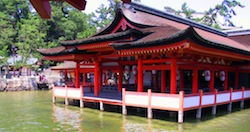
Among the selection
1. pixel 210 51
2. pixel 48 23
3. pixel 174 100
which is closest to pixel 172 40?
pixel 210 51

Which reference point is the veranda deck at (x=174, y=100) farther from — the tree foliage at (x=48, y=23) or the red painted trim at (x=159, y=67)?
the tree foliage at (x=48, y=23)

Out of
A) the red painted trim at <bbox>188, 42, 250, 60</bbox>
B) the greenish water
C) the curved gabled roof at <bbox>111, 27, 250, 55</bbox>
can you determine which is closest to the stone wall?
the greenish water

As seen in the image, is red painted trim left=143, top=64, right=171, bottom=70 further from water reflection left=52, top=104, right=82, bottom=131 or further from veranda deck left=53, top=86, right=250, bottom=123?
water reflection left=52, top=104, right=82, bottom=131

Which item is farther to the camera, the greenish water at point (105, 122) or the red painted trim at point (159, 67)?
the red painted trim at point (159, 67)

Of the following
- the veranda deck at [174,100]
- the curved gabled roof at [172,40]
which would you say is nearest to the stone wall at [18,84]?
the veranda deck at [174,100]

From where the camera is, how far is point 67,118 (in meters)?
12.4

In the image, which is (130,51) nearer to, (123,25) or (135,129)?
(123,25)

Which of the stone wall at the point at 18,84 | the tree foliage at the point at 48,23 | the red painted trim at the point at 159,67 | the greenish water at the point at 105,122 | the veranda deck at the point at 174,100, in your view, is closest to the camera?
the greenish water at the point at 105,122

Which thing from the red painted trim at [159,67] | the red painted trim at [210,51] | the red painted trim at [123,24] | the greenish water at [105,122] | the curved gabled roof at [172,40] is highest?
the red painted trim at [123,24]

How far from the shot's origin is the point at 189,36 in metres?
9.91

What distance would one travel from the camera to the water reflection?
1067 cm

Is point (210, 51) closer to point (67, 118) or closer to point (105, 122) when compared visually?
point (105, 122)

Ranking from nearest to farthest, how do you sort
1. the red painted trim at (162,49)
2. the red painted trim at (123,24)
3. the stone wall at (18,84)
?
1. the red painted trim at (162,49)
2. the red painted trim at (123,24)
3. the stone wall at (18,84)

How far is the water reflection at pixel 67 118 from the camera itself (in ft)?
35.0
